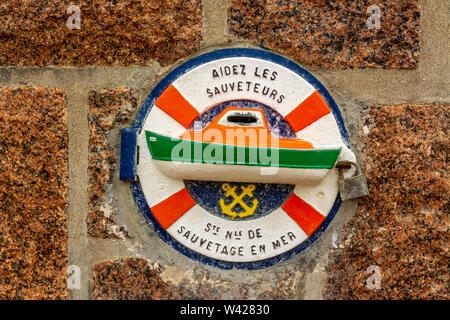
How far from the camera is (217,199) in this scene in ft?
2.87

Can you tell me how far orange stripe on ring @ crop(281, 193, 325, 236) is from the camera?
0.86 m

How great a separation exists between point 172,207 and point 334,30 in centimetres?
47

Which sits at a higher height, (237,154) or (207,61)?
(207,61)

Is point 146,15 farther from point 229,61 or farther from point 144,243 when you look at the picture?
point 144,243

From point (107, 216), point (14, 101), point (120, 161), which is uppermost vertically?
point (14, 101)

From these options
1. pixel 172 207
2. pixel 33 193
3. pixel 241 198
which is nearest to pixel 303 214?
pixel 241 198

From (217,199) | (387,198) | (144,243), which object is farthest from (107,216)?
(387,198)

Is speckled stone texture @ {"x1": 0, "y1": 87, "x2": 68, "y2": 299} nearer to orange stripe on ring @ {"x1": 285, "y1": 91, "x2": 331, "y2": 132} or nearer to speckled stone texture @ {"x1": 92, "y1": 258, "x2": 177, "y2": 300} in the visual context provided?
speckled stone texture @ {"x1": 92, "y1": 258, "x2": 177, "y2": 300}

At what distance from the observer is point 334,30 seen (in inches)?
33.0

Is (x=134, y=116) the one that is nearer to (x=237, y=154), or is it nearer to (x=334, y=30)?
(x=237, y=154)

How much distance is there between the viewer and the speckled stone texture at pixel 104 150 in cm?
87

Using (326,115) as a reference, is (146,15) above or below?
above

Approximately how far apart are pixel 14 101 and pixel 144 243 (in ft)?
1.24

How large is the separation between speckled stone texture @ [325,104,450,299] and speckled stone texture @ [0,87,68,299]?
1.88 feet
